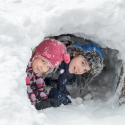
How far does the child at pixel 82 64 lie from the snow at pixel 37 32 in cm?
23

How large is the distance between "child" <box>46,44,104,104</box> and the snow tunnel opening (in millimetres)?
173

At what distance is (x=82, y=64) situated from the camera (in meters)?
1.87

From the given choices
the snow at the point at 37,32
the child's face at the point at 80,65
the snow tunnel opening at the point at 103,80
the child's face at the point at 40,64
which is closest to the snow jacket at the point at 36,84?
the child's face at the point at 40,64

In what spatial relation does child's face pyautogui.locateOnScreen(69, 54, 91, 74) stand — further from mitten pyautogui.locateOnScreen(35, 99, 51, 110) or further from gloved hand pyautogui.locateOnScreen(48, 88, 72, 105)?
mitten pyautogui.locateOnScreen(35, 99, 51, 110)

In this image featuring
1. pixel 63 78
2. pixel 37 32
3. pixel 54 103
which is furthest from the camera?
pixel 63 78

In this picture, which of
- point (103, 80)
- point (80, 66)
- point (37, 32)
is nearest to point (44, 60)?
point (37, 32)

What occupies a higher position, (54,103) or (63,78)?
(63,78)

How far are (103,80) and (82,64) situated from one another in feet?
3.06

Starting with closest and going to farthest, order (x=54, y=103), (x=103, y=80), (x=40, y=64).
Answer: (x=40, y=64) → (x=54, y=103) → (x=103, y=80)

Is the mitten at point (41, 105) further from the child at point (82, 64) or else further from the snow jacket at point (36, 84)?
the child at point (82, 64)

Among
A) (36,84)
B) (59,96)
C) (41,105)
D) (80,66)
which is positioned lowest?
(41,105)

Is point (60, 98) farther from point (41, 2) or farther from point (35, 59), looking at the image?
point (41, 2)

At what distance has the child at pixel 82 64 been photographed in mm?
1854

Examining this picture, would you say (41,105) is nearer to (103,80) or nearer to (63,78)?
(63,78)
